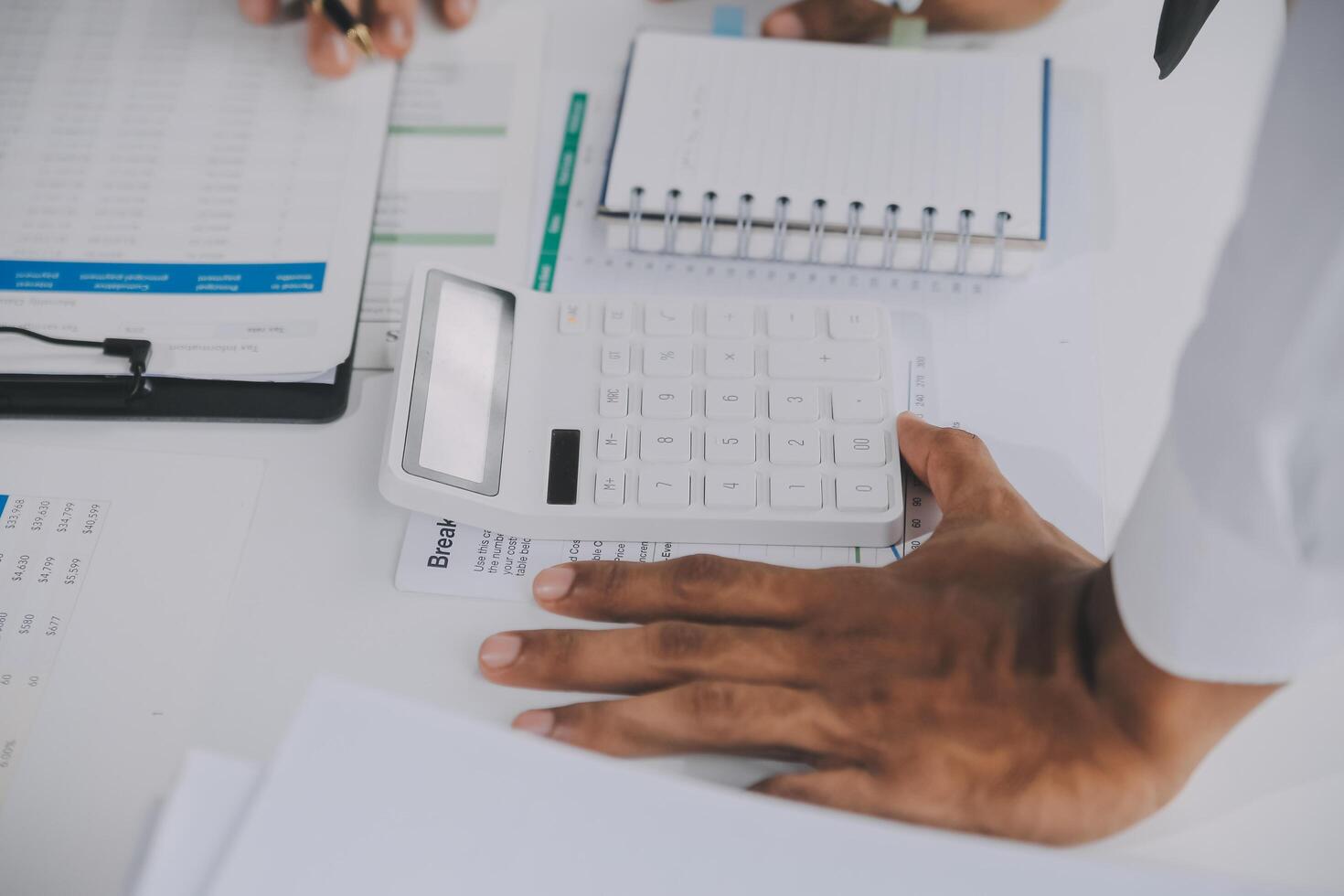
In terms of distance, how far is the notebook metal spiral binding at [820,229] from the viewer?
60 cm

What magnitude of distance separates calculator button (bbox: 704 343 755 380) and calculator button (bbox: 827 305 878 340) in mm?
51

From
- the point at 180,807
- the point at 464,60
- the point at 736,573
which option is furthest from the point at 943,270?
the point at 180,807

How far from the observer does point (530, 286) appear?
0.62 metres

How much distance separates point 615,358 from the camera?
56 cm

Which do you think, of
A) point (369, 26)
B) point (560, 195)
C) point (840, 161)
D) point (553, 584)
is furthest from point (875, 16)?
point (553, 584)

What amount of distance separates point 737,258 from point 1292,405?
378 mm

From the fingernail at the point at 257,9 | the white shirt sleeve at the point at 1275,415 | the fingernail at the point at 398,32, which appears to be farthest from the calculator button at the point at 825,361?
the fingernail at the point at 257,9

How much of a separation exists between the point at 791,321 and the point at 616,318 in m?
0.10

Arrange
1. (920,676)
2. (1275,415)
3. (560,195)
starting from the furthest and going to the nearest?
(560,195), (920,676), (1275,415)

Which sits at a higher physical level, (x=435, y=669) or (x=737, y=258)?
(x=737, y=258)

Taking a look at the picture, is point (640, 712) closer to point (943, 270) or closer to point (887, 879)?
point (887, 879)

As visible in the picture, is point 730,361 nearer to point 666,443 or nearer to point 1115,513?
point 666,443

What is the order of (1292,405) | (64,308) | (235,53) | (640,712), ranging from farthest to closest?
1. (235,53)
2. (64,308)
3. (640,712)
4. (1292,405)

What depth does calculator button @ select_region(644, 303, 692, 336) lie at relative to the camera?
571mm
